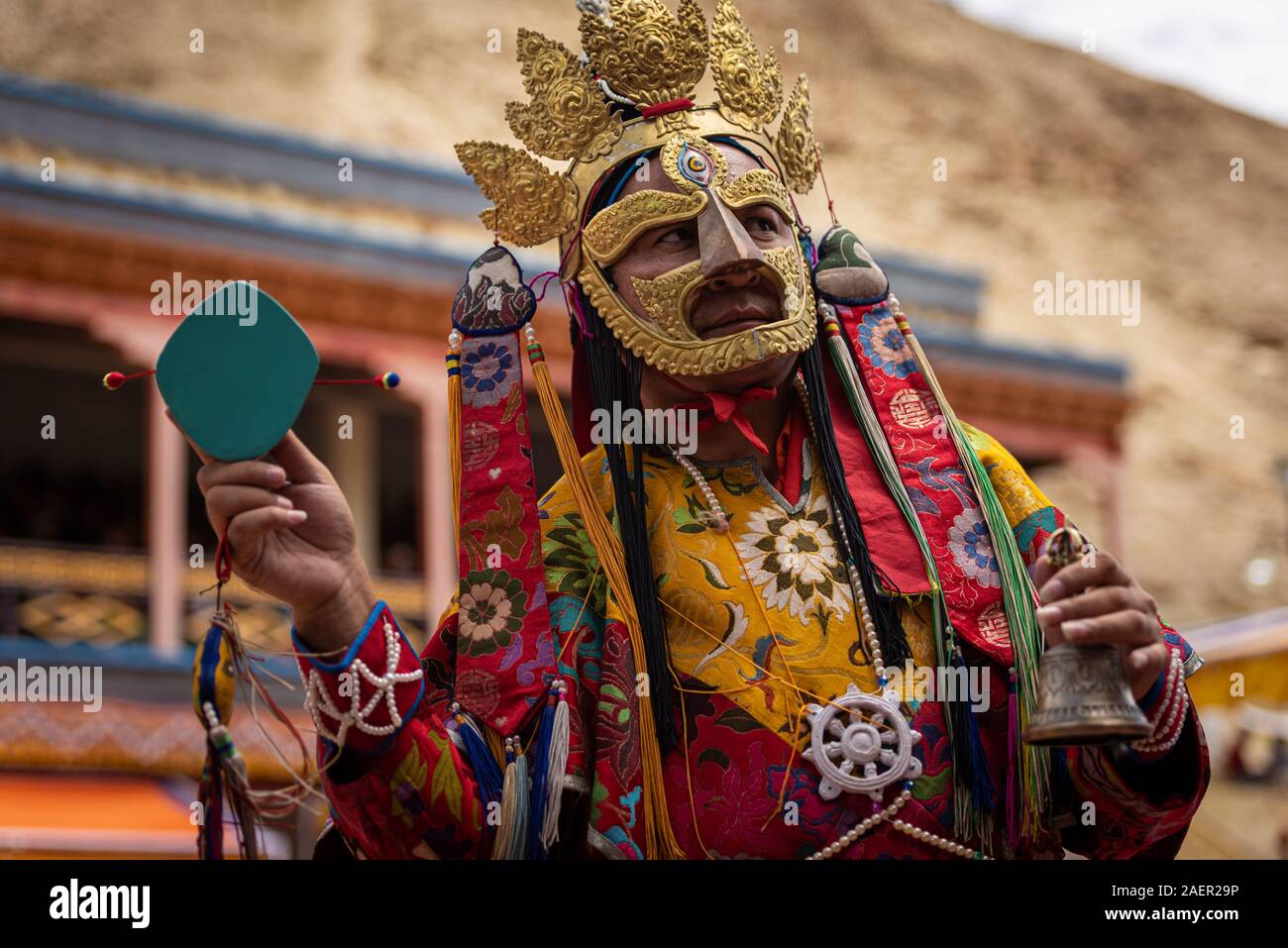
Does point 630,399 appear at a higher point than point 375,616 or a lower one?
higher

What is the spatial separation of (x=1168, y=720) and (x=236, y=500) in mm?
1605

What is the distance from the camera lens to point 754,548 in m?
3.46

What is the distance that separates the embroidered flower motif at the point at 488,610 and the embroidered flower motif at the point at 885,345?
0.90 metres

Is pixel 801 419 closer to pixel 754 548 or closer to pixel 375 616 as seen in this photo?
pixel 754 548

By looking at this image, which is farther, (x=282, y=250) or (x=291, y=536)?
(x=282, y=250)

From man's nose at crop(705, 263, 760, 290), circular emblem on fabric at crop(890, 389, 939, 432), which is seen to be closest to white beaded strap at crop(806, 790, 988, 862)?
circular emblem on fabric at crop(890, 389, 939, 432)

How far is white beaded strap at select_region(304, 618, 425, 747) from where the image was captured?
9.80ft

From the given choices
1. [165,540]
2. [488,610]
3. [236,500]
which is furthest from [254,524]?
[165,540]

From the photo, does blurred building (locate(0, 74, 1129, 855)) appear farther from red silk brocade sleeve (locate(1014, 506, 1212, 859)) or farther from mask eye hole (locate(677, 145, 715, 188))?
red silk brocade sleeve (locate(1014, 506, 1212, 859))

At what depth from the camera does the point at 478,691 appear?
3.30 meters

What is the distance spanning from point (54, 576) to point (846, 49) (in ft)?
109

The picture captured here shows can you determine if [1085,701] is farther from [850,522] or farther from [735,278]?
[735,278]

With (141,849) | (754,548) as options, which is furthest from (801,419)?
(141,849)

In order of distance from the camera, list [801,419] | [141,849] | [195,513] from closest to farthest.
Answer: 1. [801,419]
2. [141,849]
3. [195,513]
